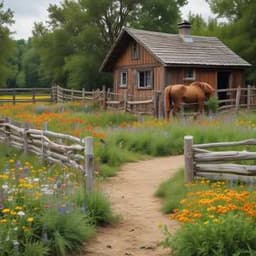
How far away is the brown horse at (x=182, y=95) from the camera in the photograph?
2088cm

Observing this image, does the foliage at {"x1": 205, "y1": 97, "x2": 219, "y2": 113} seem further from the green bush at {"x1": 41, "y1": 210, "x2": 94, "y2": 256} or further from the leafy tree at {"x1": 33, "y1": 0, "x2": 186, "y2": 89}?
the leafy tree at {"x1": 33, "y1": 0, "x2": 186, "y2": 89}

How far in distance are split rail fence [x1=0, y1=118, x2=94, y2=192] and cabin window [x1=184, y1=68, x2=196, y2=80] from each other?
593 inches

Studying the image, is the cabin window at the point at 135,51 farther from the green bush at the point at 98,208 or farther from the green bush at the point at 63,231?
the green bush at the point at 63,231

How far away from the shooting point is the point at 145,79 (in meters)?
28.4

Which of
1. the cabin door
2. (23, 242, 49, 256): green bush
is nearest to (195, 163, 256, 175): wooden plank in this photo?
(23, 242, 49, 256): green bush

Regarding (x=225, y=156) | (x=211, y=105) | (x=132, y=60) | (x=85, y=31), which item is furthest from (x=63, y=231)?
(x=85, y=31)

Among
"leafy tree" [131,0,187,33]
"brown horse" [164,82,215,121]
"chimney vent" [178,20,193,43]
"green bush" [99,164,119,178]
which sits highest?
"leafy tree" [131,0,187,33]

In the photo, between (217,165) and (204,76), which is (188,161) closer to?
(217,165)

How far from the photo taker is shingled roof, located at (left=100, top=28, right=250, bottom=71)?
85.8 ft

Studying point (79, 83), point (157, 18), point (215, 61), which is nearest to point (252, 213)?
point (215, 61)

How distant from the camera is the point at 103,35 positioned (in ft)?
156

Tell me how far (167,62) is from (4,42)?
27.0 metres

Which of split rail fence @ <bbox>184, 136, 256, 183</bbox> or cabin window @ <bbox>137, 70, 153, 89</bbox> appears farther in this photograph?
cabin window @ <bbox>137, 70, 153, 89</bbox>

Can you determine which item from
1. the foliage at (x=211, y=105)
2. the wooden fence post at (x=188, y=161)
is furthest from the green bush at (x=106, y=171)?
the foliage at (x=211, y=105)
